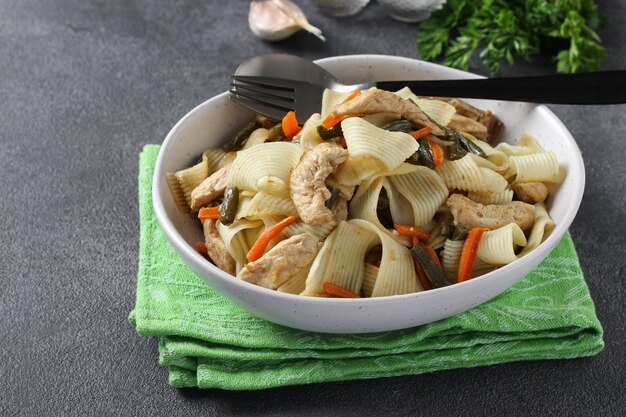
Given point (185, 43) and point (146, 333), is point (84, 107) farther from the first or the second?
point (146, 333)

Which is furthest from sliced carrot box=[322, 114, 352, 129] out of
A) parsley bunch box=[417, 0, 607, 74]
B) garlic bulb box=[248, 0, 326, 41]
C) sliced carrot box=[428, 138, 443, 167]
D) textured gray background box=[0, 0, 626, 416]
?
garlic bulb box=[248, 0, 326, 41]

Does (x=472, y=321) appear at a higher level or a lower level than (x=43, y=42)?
higher

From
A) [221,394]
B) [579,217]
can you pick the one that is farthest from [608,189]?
[221,394]

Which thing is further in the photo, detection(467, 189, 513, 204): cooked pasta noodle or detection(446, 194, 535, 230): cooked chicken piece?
detection(467, 189, 513, 204): cooked pasta noodle

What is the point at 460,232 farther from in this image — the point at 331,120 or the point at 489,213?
the point at 331,120

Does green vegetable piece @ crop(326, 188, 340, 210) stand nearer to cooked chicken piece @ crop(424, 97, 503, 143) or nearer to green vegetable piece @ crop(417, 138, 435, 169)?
green vegetable piece @ crop(417, 138, 435, 169)

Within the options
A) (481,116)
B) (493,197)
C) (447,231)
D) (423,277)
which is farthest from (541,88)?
(423,277)
